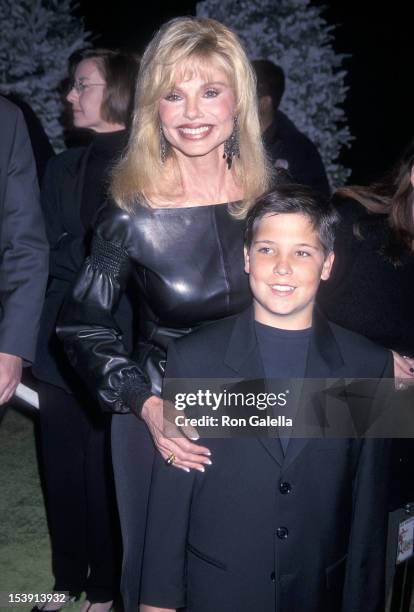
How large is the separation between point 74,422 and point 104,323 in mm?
1015

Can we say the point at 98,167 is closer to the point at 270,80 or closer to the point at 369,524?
the point at 369,524

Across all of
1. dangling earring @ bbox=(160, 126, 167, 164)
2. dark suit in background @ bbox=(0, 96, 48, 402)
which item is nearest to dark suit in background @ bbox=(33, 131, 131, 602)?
dark suit in background @ bbox=(0, 96, 48, 402)

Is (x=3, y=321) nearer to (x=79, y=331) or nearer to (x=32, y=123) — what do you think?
(x=79, y=331)

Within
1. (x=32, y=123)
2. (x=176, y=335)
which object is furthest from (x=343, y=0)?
(x=176, y=335)

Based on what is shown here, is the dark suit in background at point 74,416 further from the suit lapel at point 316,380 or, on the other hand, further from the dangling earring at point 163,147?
the suit lapel at point 316,380

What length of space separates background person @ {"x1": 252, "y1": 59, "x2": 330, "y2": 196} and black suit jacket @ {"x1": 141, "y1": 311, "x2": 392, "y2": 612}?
3.71 m

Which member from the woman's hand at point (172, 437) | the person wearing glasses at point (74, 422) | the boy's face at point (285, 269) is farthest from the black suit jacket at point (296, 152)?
the woman's hand at point (172, 437)

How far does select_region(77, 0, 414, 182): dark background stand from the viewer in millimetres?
9125

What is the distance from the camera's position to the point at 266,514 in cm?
180

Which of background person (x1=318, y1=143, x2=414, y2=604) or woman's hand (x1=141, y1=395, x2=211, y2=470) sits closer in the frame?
woman's hand (x1=141, y1=395, x2=211, y2=470)

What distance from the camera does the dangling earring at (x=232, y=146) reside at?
215 cm

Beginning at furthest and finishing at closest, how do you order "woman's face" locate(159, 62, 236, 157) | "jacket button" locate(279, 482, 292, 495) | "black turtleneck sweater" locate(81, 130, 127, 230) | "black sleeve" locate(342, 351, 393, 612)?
1. "black turtleneck sweater" locate(81, 130, 127, 230)
2. "woman's face" locate(159, 62, 236, 157)
3. "black sleeve" locate(342, 351, 393, 612)
4. "jacket button" locate(279, 482, 292, 495)

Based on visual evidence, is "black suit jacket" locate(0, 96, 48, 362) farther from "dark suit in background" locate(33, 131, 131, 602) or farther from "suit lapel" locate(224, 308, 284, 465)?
"suit lapel" locate(224, 308, 284, 465)

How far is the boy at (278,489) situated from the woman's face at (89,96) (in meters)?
1.48
